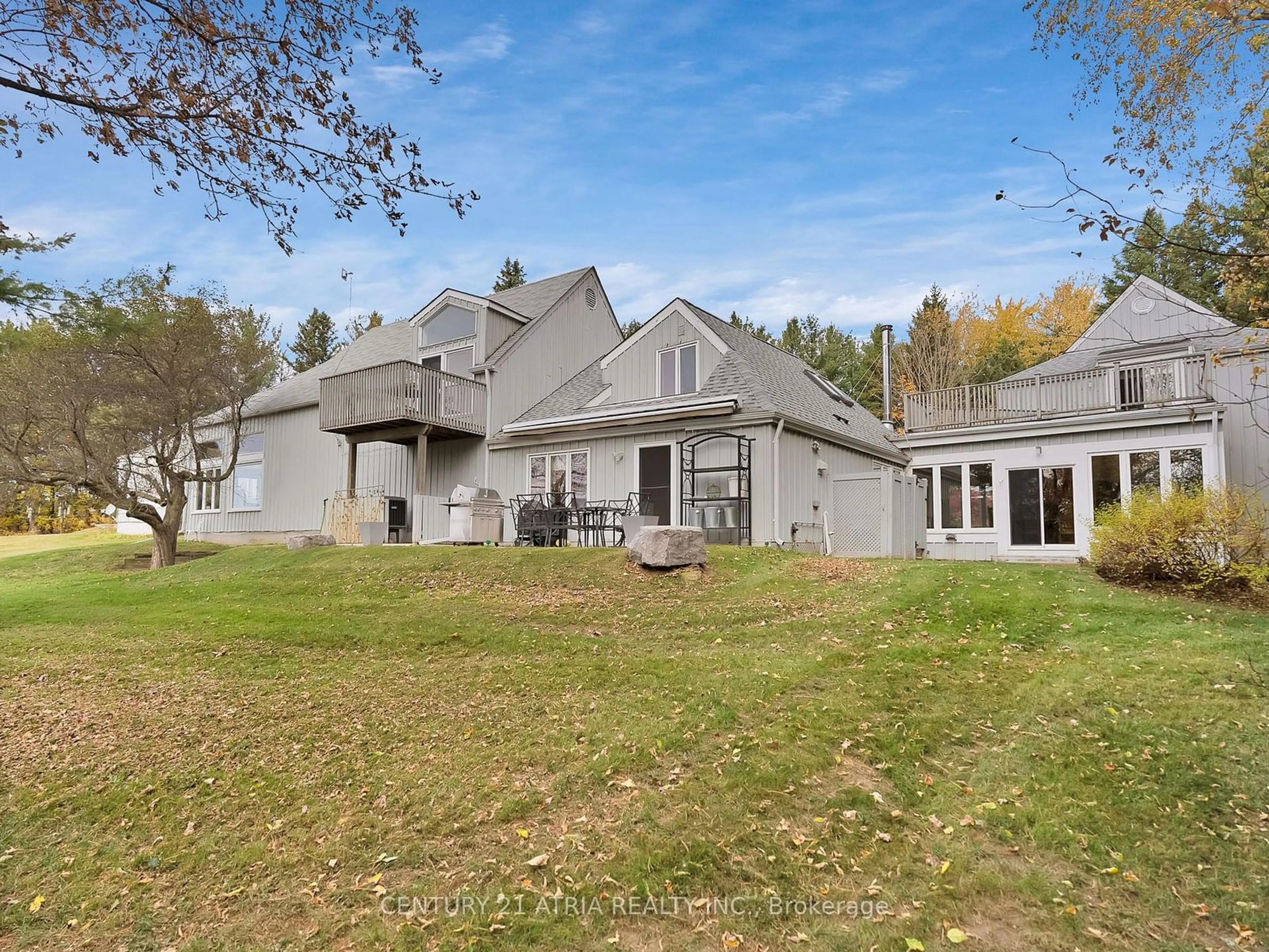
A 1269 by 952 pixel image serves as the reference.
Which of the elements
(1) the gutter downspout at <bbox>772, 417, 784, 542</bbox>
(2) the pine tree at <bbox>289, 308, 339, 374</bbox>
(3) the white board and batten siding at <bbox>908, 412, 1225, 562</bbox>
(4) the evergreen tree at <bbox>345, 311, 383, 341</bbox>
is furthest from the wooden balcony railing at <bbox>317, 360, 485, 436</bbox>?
(4) the evergreen tree at <bbox>345, 311, 383, 341</bbox>

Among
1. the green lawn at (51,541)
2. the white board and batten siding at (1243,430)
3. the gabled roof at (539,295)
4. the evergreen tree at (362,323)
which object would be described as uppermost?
the evergreen tree at (362,323)

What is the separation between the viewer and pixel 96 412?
59.6 feet

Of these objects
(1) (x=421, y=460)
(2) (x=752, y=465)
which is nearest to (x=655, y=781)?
(2) (x=752, y=465)

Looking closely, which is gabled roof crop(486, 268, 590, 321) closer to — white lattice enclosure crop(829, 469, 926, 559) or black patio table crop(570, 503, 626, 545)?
black patio table crop(570, 503, 626, 545)

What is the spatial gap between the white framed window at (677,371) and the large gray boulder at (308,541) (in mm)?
8112

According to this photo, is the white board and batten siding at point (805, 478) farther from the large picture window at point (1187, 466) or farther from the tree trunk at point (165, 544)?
the tree trunk at point (165, 544)

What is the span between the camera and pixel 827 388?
67.8ft

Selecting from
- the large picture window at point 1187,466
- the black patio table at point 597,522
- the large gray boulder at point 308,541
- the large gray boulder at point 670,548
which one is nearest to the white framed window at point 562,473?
the black patio table at point 597,522

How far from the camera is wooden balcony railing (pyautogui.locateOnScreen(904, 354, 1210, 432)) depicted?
14.6m

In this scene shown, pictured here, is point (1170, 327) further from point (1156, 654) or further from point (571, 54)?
point (571, 54)

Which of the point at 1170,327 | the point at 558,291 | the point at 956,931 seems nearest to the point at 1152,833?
the point at 956,931

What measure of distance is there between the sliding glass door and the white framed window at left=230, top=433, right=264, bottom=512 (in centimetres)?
2136

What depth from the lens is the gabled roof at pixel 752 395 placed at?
48.6ft

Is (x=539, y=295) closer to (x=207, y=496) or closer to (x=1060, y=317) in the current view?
(x=207, y=496)
